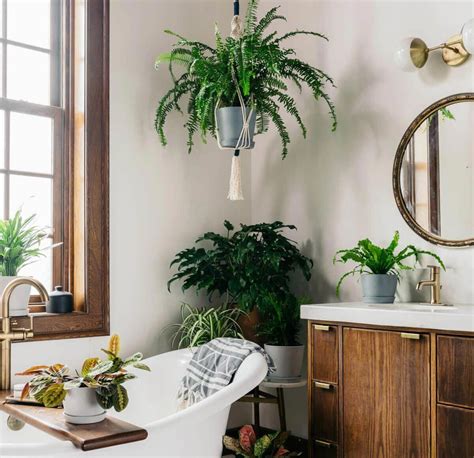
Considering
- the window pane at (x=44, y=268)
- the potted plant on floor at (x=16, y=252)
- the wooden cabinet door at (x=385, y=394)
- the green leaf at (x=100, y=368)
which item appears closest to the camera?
the green leaf at (x=100, y=368)

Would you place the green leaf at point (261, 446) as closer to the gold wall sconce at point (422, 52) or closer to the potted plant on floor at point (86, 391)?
the potted plant on floor at point (86, 391)

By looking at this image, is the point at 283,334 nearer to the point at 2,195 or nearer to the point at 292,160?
the point at 292,160

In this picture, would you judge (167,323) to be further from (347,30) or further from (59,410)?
(347,30)

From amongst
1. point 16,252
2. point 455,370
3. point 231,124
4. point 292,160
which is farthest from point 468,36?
point 16,252

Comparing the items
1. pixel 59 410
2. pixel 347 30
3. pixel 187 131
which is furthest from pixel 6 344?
pixel 347 30

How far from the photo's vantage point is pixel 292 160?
3629 millimetres

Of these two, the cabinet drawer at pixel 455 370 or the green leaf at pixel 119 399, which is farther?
the cabinet drawer at pixel 455 370

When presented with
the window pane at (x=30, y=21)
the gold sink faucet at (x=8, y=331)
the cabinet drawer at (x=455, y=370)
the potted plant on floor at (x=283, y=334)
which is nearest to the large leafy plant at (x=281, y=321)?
the potted plant on floor at (x=283, y=334)

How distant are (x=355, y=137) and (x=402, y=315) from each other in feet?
3.77

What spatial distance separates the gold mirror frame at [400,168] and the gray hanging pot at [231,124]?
0.70 metres

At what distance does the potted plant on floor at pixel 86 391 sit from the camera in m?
1.94

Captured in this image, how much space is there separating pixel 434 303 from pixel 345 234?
675mm

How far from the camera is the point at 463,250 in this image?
2.83 metres

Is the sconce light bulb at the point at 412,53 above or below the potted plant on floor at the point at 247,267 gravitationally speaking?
above
